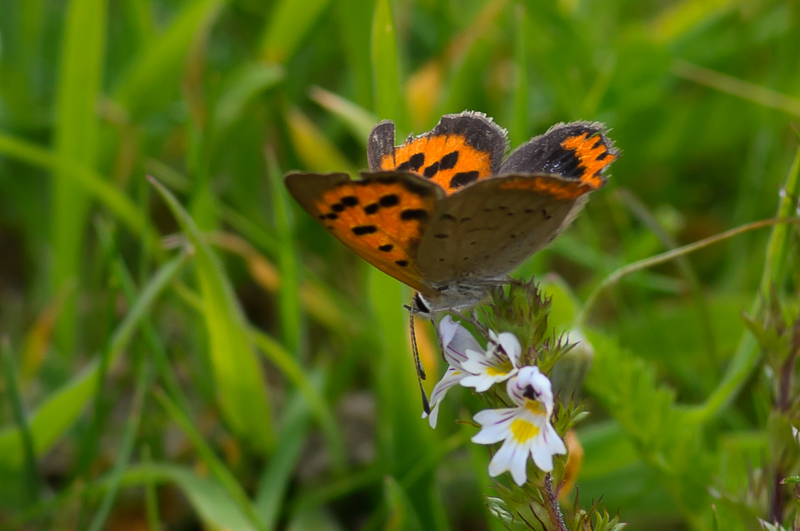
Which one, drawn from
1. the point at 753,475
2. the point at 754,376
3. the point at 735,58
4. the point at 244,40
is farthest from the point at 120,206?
the point at 735,58

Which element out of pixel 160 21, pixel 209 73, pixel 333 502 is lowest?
pixel 333 502

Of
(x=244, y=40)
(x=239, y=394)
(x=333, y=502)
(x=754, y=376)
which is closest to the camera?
(x=239, y=394)

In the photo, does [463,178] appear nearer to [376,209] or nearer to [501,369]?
[376,209]

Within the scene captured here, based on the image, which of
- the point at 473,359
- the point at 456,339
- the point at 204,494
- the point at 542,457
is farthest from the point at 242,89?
the point at 542,457

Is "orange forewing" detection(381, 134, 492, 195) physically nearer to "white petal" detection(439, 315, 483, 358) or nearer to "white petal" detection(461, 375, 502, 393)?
"white petal" detection(439, 315, 483, 358)

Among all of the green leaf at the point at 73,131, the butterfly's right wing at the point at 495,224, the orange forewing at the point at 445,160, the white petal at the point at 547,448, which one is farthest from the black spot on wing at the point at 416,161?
the green leaf at the point at 73,131

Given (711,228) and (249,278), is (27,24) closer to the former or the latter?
(249,278)
